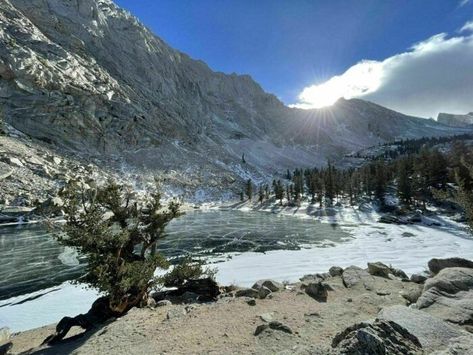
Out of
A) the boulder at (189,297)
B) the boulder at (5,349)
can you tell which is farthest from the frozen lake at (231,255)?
the boulder at (189,297)

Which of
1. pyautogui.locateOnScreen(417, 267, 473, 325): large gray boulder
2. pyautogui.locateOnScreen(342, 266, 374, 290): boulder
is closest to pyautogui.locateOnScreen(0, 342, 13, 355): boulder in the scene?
pyautogui.locateOnScreen(417, 267, 473, 325): large gray boulder

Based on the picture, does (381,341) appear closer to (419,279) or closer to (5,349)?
(5,349)

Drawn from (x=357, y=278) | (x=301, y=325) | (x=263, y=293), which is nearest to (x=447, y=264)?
(x=357, y=278)

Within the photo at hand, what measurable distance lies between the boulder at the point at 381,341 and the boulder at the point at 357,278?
12527mm

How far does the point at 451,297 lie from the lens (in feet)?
37.6

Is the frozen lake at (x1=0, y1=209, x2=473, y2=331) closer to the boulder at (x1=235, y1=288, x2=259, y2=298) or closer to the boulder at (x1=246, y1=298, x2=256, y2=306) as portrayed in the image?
the boulder at (x1=235, y1=288, x2=259, y2=298)

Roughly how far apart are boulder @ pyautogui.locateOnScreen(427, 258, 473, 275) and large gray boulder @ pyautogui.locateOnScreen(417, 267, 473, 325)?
268 inches

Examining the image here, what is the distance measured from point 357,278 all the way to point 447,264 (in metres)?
6.17

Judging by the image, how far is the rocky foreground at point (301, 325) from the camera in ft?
21.3

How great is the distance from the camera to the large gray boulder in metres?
9.78

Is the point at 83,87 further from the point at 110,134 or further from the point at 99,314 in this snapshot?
the point at 99,314

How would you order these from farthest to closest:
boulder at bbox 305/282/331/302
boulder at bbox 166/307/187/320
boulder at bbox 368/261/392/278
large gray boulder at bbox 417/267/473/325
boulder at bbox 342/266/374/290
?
1. boulder at bbox 368/261/392/278
2. boulder at bbox 342/266/374/290
3. boulder at bbox 305/282/331/302
4. boulder at bbox 166/307/187/320
5. large gray boulder at bbox 417/267/473/325

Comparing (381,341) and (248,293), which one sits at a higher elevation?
(381,341)

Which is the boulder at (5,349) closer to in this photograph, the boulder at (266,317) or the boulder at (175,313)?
the boulder at (175,313)
